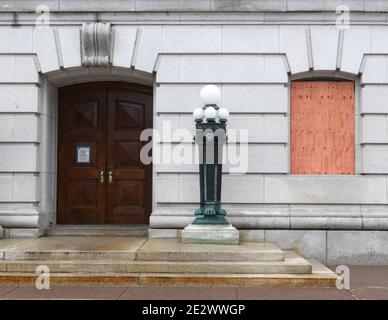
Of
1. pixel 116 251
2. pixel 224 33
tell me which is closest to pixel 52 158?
pixel 116 251

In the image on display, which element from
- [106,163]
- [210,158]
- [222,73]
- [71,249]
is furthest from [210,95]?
[71,249]

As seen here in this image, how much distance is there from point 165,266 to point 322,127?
16.7 feet

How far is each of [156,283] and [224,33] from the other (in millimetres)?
5816

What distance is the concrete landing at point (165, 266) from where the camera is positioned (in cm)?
924

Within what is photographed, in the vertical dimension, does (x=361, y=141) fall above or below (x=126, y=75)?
below

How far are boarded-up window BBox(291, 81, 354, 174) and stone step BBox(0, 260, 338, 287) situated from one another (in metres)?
3.62

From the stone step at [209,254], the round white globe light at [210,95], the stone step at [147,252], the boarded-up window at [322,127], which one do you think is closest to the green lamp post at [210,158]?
the round white globe light at [210,95]

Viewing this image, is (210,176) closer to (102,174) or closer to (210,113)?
(210,113)

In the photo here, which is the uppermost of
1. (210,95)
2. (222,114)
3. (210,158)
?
(210,95)

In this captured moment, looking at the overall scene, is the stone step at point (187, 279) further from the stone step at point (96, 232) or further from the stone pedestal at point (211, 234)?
the stone step at point (96, 232)

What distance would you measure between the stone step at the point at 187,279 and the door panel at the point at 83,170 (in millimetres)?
4019

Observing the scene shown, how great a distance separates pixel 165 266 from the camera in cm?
953

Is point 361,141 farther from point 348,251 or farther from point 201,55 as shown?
point 201,55

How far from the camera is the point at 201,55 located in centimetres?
1232
